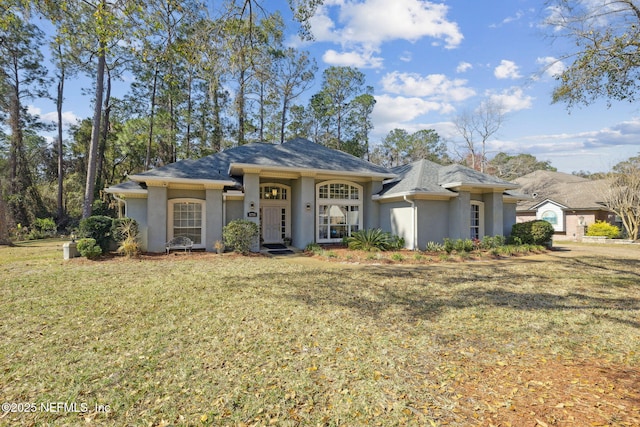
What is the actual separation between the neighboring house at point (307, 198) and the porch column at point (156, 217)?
38 millimetres

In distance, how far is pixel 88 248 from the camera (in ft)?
33.4

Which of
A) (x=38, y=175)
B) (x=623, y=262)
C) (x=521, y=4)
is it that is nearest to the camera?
(x=521, y=4)

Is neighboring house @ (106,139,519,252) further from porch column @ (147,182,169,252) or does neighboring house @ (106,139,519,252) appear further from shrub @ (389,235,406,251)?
shrub @ (389,235,406,251)

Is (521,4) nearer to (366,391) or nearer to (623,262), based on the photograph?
(623,262)

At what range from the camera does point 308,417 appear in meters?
2.65

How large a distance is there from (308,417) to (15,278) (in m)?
9.11

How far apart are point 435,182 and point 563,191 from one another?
18831 millimetres

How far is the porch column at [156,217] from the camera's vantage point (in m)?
12.1

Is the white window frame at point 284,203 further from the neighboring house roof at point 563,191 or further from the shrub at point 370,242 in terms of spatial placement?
the neighboring house roof at point 563,191

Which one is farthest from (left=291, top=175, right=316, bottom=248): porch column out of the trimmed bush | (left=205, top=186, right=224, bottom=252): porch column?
(left=205, top=186, right=224, bottom=252): porch column

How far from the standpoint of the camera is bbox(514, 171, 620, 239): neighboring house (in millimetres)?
22094

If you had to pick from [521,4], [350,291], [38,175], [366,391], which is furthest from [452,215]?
[38,175]

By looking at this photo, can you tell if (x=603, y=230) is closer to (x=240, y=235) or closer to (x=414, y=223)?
(x=414, y=223)

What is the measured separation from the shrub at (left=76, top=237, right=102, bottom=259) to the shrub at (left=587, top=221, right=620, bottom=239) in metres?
29.5
